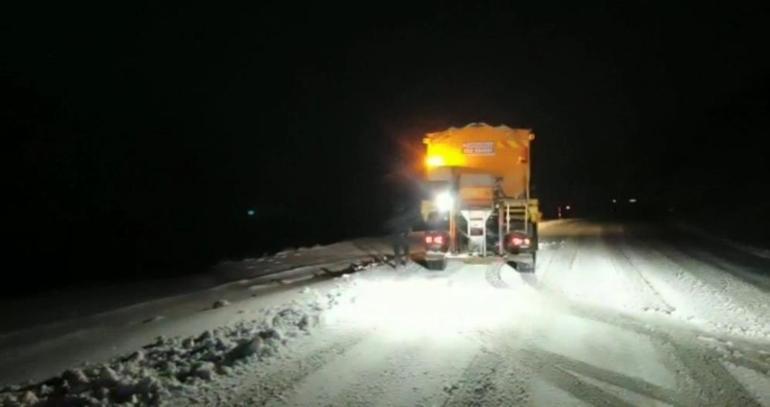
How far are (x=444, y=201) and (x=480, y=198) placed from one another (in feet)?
3.48

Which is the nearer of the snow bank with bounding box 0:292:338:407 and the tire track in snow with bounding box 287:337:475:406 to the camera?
the tire track in snow with bounding box 287:337:475:406

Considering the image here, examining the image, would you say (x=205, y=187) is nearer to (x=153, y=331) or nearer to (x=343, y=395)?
(x=153, y=331)

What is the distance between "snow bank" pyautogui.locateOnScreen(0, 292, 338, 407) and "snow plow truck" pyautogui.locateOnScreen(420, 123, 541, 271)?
306 inches

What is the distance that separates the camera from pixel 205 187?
66688 mm

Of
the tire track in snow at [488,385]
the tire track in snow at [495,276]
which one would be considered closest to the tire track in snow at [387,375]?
Answer: the tire track in snow at [488,385]

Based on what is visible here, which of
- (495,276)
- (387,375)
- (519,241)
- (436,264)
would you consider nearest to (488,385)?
(387,375)

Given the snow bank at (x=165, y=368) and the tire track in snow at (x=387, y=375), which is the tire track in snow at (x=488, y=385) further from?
the snow bank at (x=165, y=368)

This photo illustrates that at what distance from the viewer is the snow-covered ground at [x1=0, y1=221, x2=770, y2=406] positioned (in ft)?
24.4

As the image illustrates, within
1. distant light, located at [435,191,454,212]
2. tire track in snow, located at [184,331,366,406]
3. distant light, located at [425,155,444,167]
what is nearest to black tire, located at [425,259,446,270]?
distant light, located at [435,191,454,212]

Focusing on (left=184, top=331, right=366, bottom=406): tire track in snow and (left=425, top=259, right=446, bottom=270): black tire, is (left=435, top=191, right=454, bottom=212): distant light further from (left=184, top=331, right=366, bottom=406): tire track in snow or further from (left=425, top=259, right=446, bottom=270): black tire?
(left=184, top=331, right=366, bottom=406): tire track in snow

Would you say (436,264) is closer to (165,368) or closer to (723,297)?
(723,297)

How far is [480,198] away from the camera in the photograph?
19344 millimetres

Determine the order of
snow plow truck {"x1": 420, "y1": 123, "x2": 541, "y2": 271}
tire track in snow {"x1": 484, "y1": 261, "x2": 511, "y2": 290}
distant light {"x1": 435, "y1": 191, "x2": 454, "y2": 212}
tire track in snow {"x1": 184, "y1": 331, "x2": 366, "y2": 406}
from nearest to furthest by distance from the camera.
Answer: tire track in snow {"x1": 184, "y1": 331, "x2": 366, "y2": 406} < tire track in snow {"x1": 484, "y1": 261, "x2": 511, "y2": 290} < snow plow truck {"x1": 420, "y1": 123, "x2": 541, "y2": 271} < distant light {"x1": 435, "y1": 191, "x2": 454, "y2": 212}

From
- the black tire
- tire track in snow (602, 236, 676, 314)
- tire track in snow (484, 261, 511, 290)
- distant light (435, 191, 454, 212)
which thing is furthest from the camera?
distant light (435, 191, 454, 212)
